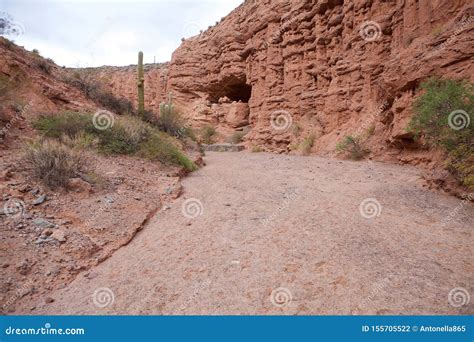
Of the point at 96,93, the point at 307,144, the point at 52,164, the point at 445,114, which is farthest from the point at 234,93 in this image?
the point at 52,164

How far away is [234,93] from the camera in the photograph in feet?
71.4

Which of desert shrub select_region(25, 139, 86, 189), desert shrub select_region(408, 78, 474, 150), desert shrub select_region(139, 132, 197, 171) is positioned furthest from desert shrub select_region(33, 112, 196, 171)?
desert shrub select_region(408, 78, 474, 150)

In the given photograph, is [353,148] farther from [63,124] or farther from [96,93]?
[96,93]

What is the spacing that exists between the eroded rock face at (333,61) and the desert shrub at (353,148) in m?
0.36

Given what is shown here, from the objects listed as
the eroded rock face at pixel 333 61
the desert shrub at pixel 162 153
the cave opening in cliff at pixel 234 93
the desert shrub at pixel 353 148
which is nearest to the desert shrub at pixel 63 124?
the desert shrub at pixel 162 153

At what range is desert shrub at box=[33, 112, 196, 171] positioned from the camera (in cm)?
578

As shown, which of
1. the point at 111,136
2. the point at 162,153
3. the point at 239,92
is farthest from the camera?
the point at 239,92

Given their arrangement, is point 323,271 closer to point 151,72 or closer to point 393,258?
point 393,258

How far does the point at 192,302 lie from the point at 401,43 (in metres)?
10.2

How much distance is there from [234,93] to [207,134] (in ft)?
16.5

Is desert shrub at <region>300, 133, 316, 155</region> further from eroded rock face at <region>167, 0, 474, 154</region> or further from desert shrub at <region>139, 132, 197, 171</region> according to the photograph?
desert shrub at <region>139, 132, 197, 171</region>

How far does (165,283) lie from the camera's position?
2.37 metres

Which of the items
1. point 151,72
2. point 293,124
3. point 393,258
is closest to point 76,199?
point 393,258

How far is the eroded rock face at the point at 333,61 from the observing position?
731cm
